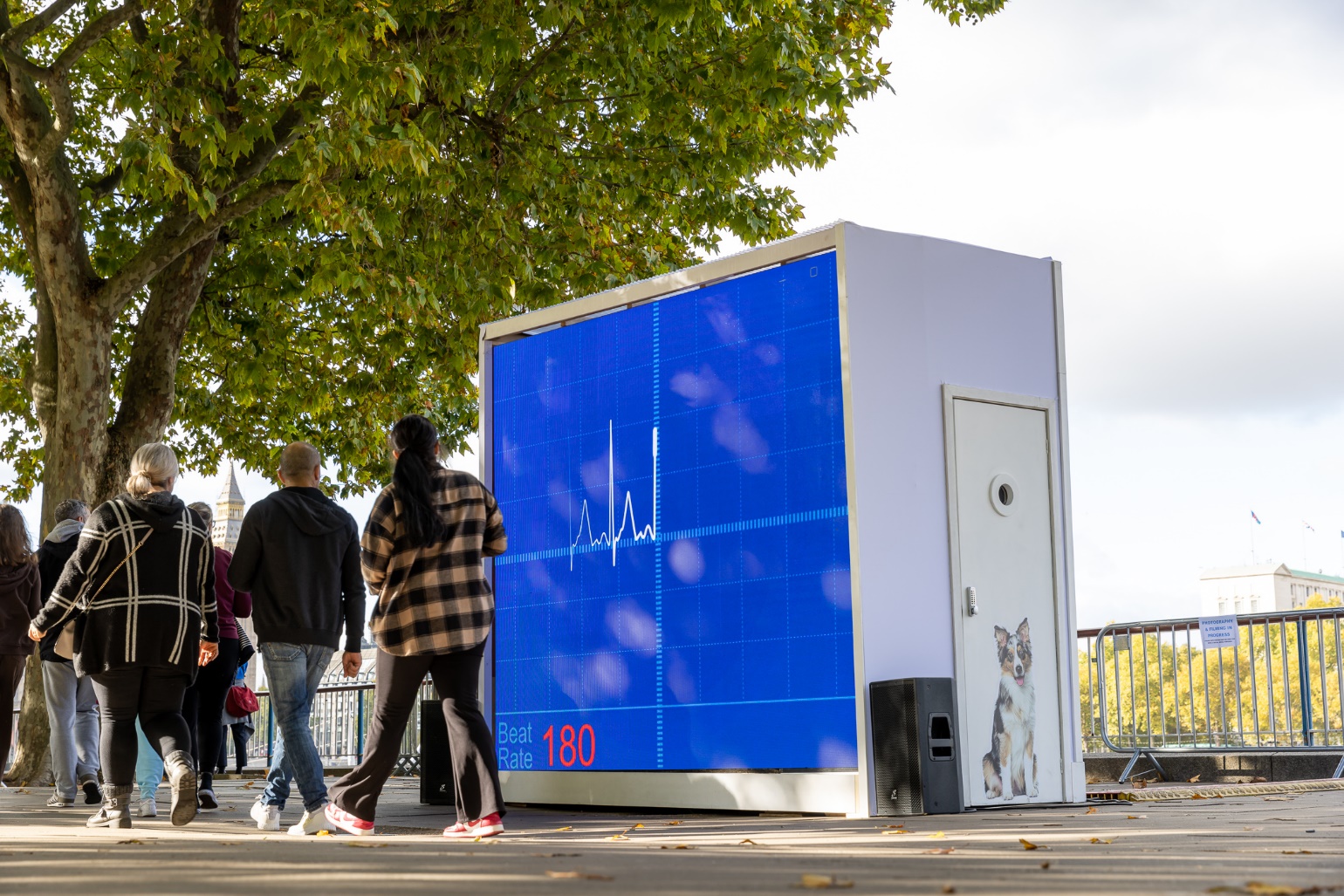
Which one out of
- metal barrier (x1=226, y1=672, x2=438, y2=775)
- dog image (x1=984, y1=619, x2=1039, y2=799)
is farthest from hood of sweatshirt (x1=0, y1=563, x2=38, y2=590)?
metal barrier (x1=226, y1=672, x2=438, y2=775)

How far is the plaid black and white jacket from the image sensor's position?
8.90 metres

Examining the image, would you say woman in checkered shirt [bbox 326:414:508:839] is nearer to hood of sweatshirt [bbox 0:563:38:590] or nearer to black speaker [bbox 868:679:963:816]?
black speaker [bbox 868:679:963:816]

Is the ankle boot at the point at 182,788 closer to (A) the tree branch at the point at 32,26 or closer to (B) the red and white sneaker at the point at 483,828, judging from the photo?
(B) the red and white sneaker at the point at 483,828

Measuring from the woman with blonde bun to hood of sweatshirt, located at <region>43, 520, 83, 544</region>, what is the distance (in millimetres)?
2633

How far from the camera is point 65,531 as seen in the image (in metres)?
11.5

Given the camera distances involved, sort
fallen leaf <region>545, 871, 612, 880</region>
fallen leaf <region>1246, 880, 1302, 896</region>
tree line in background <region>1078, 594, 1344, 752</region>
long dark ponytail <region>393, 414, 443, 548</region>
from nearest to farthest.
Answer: fallen leaf <region>1246, 880, 1302, 896</region> → fallen leaf <region>545, 871, 612, 880</region> → long dark ponytail <region>393, 414, 443, 548</region> → tree line in background <region>1078, 594, 1344, 752</region>

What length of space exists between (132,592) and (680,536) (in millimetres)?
3451

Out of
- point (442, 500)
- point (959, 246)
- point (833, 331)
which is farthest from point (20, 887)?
point (959, 246)

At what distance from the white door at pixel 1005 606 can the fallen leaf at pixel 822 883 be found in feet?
14.6

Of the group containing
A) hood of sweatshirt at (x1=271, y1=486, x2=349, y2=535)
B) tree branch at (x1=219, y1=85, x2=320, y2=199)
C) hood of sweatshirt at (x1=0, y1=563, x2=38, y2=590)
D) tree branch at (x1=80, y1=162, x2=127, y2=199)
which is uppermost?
tree branch at (x1=80, y1=162, x2=127, y2=199)

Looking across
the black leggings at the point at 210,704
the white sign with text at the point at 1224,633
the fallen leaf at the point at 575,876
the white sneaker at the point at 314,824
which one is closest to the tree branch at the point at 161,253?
the black leggings at the point at 210,704

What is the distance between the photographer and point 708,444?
10.4 meters

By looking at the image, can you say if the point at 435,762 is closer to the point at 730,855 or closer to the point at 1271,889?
the point at 730,855

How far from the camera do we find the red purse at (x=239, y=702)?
13203 mm
